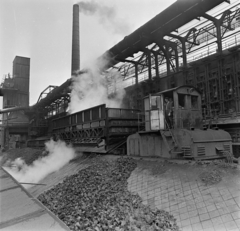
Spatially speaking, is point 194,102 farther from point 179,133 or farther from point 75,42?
point 75,42

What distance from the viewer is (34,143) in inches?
902

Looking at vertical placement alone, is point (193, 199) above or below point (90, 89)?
below

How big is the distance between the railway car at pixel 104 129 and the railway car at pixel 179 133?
181cm

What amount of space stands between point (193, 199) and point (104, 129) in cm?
755

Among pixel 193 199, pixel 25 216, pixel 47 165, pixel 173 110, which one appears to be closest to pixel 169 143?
pixel 173 110

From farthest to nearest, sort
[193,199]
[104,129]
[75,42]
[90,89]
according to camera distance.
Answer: [75,42], [90,89], [104,129], [193,199]

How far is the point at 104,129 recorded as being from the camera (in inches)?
480

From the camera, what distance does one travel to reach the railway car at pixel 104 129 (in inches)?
479

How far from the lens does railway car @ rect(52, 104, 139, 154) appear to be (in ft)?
39.9

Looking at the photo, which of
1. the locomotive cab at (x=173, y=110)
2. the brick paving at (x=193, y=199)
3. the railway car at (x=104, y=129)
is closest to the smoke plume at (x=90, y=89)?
the railway car at (x=104, y=129)

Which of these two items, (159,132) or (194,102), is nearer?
(159,132)

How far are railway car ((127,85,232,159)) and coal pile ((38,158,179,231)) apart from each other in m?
1.51

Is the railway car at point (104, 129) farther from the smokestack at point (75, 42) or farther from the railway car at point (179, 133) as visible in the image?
the smokestack at point (75, 42)

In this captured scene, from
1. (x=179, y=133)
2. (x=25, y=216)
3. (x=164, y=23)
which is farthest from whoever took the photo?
(x=164, y=23)
